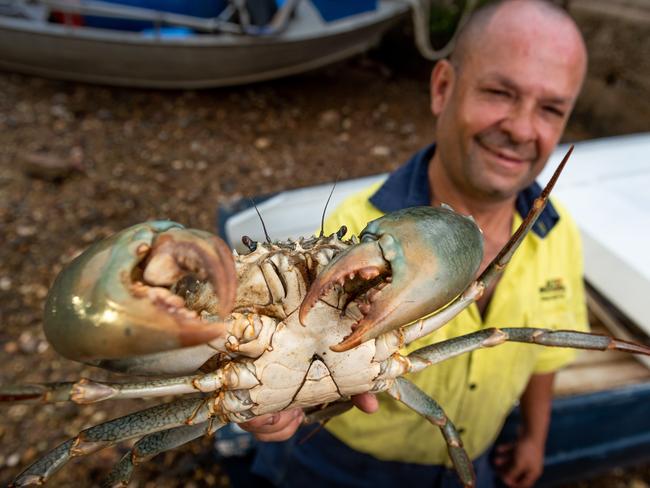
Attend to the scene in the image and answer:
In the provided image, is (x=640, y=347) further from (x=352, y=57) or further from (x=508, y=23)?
(x=352, y=57)

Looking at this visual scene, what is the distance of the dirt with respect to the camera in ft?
9.34

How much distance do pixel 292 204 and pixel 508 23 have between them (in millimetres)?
1698

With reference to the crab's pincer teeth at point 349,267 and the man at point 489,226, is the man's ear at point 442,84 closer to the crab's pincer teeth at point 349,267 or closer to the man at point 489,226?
the man at point 489,226

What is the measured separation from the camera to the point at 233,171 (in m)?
4.97

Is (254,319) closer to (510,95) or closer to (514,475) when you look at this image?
(510,95)

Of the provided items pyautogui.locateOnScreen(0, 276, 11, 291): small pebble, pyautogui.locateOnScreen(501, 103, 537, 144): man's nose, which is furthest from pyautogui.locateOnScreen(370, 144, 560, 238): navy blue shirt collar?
pyautogui.locateOnScreen(0, 276, 11, 291): small pebble

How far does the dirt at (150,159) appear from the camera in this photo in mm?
2848


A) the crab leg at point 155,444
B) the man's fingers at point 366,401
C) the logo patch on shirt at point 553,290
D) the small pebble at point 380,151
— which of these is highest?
the man's fingers at point 366,401

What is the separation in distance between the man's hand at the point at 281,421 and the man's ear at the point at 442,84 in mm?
1112

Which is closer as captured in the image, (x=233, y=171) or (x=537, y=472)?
(x=537, y=472)

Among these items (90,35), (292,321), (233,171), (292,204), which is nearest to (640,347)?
(292,321)

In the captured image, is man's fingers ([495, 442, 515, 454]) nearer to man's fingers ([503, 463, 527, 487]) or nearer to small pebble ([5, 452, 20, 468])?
man's fingers ([503, 463, 527, 487])

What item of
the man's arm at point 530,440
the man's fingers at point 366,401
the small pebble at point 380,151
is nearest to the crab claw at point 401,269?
the man's fingers at point 366,401

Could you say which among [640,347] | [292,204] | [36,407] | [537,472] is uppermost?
[640,347]
